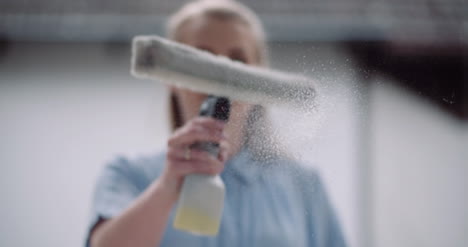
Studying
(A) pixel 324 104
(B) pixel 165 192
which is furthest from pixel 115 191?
(A) pixel 324 104

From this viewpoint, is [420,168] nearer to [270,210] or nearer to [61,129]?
[270,210]

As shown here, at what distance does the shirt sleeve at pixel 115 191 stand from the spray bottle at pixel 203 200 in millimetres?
79

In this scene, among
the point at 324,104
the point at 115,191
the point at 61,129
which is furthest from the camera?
the point at 61,129

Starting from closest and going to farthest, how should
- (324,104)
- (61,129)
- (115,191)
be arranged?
(324,104)
(115,191)
(61,129)

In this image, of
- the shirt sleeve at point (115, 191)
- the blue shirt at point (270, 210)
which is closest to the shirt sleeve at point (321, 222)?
the blue shirt at point (270, 210)

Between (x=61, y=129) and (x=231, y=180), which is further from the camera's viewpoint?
(x=61, y=129)

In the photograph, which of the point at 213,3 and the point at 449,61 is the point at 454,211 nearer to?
the point at 449,61

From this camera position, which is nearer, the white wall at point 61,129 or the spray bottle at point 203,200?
the spray bottle at point 203,200

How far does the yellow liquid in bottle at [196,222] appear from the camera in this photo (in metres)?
0.28

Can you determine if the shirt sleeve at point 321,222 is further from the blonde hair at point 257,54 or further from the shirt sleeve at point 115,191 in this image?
the shirt sleeve at point 115,191

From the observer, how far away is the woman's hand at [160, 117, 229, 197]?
0.26m

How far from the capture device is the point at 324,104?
231 millimetres

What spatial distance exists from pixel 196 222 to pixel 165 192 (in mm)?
35

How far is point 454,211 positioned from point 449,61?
8cm
